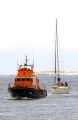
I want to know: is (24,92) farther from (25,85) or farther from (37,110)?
(37,110)

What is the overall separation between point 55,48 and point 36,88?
26.5 m

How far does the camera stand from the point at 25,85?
85.8m

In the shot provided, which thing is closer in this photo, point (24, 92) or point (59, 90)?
point (24, 92)

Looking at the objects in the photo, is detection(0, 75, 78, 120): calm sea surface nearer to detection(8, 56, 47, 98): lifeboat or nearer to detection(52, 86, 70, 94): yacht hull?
detection(8, 56, 47, 98): lifeboat

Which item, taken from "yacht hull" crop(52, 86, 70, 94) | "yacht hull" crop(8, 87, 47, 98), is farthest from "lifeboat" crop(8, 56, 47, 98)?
"yacht hull" crop(52, 86, 70, 94)

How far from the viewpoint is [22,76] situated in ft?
286

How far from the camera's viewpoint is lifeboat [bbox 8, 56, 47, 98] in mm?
84500

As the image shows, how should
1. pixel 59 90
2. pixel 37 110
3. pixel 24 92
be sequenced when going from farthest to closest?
pixel 59 90 → pixel 24 92 → pixel 37 110

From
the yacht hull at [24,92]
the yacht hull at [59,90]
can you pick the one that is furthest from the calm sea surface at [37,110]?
the yacht hull at [59,90]

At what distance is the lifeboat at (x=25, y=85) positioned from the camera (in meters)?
84.5

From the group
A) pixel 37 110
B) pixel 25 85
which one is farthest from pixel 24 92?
pixel 37 110

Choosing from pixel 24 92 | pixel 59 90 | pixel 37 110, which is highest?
pixel 59 90

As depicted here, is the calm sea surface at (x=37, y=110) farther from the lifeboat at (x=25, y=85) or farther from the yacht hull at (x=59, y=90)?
the yacht hull at (x=59, y=90)

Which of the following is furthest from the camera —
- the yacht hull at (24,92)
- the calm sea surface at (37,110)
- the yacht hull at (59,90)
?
the yacht hull at (59,90)
